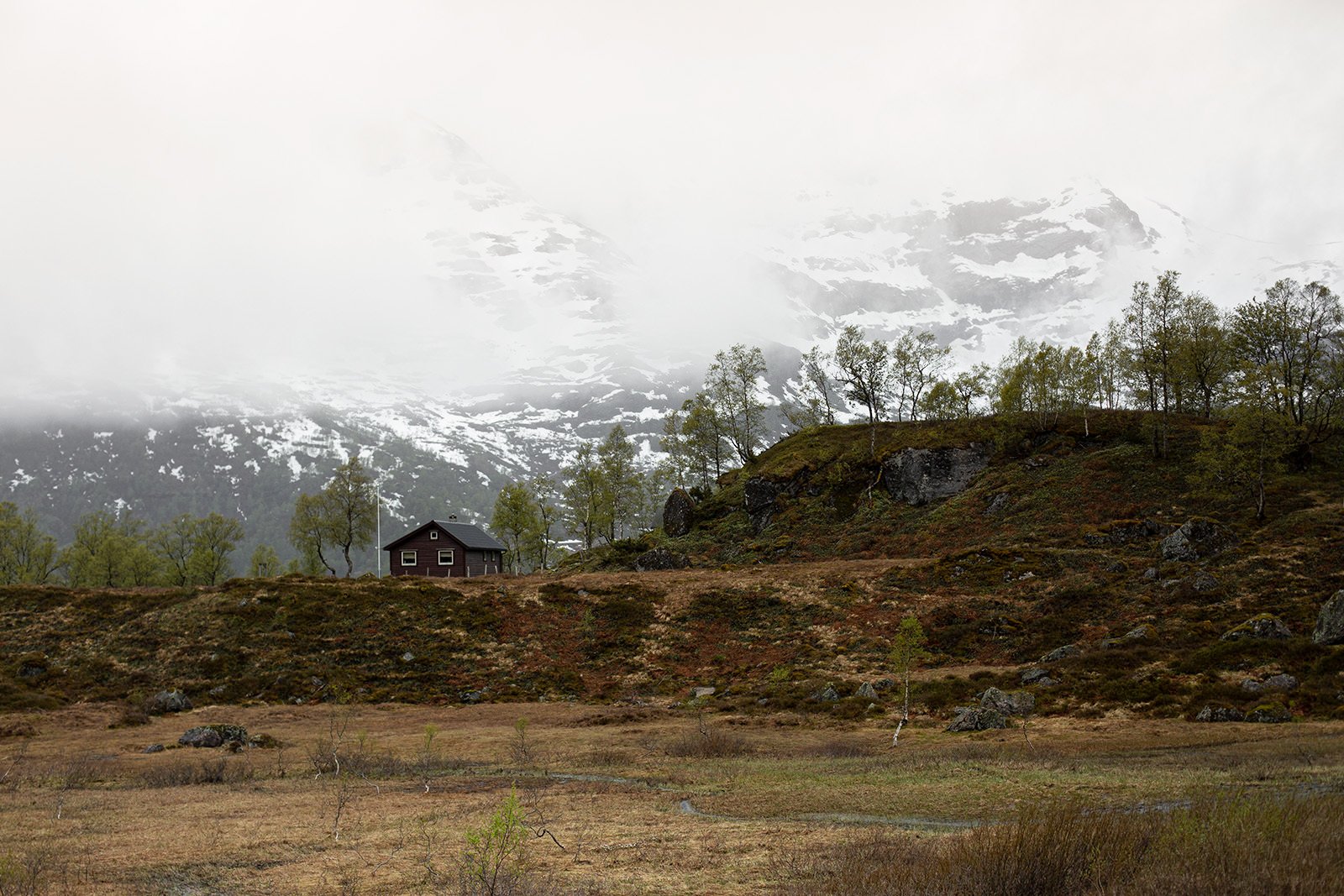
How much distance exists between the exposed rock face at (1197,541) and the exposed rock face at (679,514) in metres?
52.6

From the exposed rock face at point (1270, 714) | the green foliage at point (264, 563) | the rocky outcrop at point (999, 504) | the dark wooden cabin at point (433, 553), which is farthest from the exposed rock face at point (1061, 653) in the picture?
the green foliage at point (264, 563)

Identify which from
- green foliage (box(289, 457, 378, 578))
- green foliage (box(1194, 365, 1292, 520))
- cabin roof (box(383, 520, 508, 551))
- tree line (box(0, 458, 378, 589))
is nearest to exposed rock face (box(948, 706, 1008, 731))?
green foliage (box(1194, 365, 1292, 520))

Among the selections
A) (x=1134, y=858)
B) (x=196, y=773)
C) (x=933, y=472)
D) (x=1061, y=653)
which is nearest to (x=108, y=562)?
(x=196, y=773)

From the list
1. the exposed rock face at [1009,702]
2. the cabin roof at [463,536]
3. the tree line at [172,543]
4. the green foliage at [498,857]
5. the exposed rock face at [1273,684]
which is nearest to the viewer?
the green foliage at [498,857]

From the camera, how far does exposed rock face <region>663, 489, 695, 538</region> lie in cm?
9925

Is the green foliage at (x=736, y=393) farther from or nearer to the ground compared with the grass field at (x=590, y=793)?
farther from the ground

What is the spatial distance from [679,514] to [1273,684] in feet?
226

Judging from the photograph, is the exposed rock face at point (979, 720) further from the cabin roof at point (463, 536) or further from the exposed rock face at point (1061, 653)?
the cabin roof at point (463, 536)

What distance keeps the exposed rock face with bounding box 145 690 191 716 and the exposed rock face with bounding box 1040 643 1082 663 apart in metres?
54.2

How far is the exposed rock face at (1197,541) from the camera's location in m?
57.3

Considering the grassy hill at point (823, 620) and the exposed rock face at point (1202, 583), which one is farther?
the exposed rock face at point (1202, 583)

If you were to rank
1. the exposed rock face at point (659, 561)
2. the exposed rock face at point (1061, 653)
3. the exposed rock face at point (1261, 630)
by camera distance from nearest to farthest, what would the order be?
Result: the exposed rock face at point (1261, 630), the exposed rock face at point (1061, 653), the exposed rock face at point (659, 561)

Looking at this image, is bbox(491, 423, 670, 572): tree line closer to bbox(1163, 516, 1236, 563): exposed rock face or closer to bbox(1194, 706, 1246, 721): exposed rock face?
bbox(1163, 516, 1236, 563): exposed rock face

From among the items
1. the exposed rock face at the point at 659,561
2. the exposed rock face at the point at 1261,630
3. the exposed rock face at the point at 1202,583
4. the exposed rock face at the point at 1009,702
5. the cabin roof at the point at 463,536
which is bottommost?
the exposed rock face at the point at 1009,702
